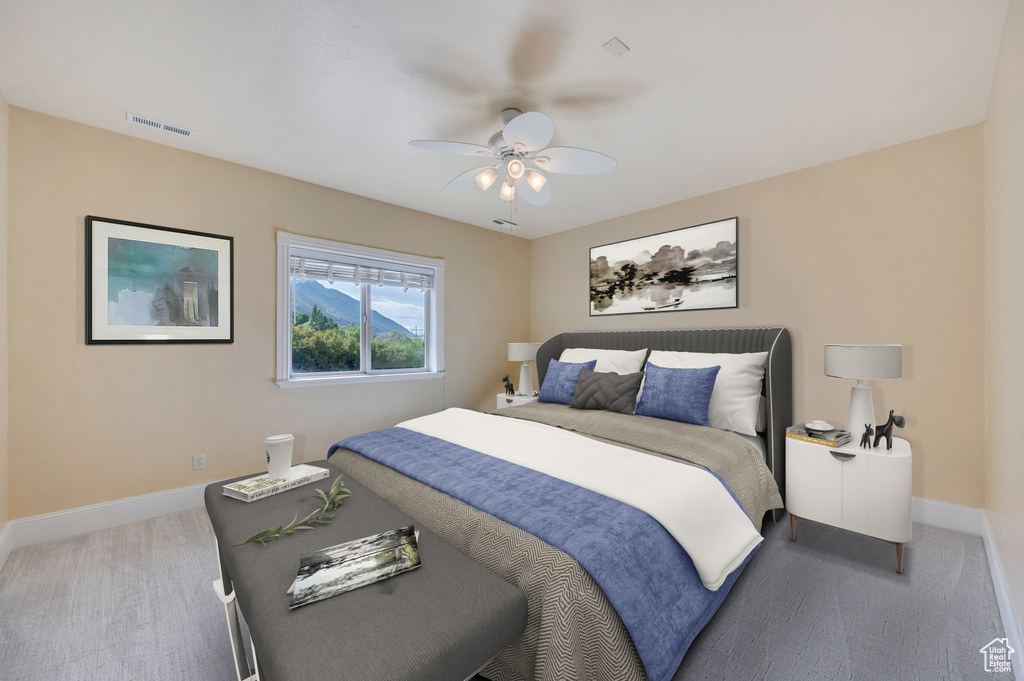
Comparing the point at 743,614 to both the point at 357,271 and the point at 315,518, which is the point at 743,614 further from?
the point at 357,271

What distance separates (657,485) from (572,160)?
1684 mm

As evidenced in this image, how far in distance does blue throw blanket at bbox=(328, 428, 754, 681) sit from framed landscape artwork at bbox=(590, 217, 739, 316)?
236 cm

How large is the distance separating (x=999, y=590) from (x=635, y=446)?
1607 millimetres

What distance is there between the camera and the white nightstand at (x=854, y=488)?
2035 mm

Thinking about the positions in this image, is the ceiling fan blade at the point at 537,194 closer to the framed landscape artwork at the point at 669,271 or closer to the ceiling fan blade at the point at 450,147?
the ceiling fan blade at the point at 450,147

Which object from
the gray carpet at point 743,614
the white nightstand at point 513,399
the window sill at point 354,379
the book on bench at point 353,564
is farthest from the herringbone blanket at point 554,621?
the white nightstand at point 513,399

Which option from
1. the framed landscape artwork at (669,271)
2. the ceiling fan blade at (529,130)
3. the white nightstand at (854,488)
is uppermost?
the ceiling fan blade at (529,130)

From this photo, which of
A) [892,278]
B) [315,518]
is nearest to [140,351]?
[315,518]

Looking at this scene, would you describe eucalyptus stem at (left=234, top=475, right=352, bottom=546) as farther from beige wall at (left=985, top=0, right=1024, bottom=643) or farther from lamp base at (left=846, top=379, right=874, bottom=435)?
lamp base at (left=846, top=379, right=874, bottom=435)

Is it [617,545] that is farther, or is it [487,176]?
[487,176]

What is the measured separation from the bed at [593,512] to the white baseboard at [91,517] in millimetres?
1310

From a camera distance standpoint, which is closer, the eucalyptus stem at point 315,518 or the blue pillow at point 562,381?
the eucalyptus stem at point 315,518

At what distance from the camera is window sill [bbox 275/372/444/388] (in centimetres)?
328

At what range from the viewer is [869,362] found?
7.33 feet
